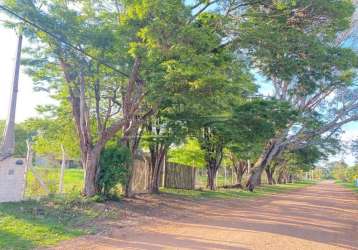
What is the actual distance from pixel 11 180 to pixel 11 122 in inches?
62.1

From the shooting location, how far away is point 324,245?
26.5ft

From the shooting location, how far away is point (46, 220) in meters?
8.98

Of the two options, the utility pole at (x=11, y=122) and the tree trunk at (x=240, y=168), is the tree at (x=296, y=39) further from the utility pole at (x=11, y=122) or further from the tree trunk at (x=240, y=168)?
the tree trunk at (x=240, y=168)

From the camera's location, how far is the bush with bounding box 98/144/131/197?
12938 mm

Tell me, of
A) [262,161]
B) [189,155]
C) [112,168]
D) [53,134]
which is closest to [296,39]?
[112,168]

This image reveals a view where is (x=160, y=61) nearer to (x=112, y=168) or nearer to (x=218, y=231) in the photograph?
(x=112, y=168)

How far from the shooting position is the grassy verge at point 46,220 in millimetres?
7336

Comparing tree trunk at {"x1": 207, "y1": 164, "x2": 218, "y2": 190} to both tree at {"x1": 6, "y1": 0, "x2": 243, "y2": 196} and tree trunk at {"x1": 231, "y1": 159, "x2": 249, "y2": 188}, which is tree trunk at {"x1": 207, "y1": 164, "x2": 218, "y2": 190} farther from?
tree at {"x1": 6, "y1": 0, "x2": 243, "y2": 196}

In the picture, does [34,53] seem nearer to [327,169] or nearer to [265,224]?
[265,224]

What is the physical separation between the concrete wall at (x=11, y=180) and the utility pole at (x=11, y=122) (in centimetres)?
24

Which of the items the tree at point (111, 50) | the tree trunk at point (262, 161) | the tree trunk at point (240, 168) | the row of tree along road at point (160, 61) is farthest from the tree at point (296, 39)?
the tree trunk at point (240, 168)

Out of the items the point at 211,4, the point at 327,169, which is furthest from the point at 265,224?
the point at 327,169

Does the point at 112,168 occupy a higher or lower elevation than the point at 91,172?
higher

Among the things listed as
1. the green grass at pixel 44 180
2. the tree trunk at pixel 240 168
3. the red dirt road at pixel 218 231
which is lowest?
the red dirt road at pixel 218 231
